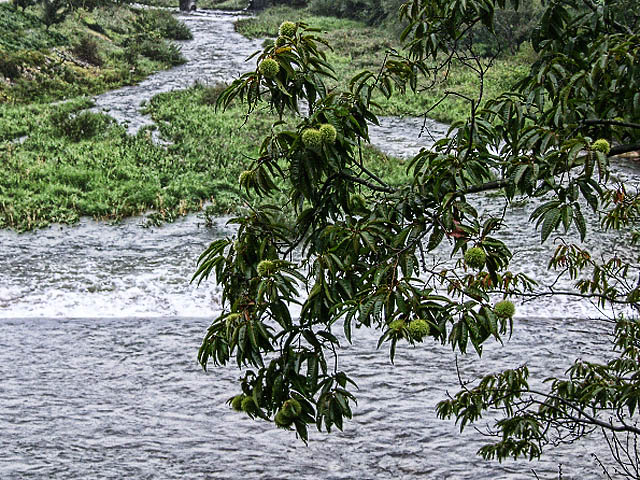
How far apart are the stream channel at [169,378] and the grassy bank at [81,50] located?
7.49m

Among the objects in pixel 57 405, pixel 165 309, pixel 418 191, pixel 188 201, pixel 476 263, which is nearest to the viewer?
pixel 476 263

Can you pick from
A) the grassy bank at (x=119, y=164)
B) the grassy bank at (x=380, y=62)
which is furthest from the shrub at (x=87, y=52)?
the grassy bank at (x=380, y=62)

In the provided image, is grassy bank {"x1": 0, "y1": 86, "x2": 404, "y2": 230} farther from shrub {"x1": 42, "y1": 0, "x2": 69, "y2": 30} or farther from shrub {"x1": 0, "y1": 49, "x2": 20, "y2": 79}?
shrub {"x1": 42, "y1": 0, "x2": 69, "y2": 30}

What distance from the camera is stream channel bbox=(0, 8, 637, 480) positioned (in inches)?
222

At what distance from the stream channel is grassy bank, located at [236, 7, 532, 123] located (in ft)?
28.8

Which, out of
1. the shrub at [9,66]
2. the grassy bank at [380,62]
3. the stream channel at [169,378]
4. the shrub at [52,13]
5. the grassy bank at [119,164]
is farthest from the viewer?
the shrub at [52,13]

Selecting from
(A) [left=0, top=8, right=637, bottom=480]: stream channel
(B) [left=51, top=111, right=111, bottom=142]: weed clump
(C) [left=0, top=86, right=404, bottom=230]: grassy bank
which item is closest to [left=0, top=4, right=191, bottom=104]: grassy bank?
(C) [left=0, top=86, right=404, bottom=230]: grassy bank

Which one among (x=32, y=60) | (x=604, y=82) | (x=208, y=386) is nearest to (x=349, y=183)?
(x=604, y=82)

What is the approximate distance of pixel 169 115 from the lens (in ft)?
51.4

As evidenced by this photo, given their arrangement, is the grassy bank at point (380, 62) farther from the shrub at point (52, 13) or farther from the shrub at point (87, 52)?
the shrub at point (87, 52)

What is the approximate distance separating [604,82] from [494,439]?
390 cm

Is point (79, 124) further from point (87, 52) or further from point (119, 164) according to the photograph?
point (87, 52)

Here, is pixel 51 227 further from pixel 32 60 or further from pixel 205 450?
pixel 32 60

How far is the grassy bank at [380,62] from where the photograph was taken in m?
18.5
